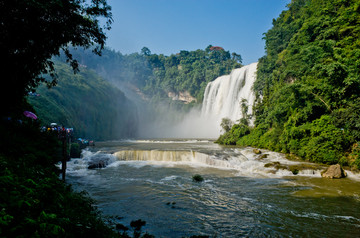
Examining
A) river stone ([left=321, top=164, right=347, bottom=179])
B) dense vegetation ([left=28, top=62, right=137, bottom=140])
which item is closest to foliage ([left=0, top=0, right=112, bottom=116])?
river stone ([left=321, top=164, right=347, bottom=179])

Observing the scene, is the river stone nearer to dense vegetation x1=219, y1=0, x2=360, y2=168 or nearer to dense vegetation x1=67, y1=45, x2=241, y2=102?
dense vegetation x1=219, y1=0, x2=360, y2=168

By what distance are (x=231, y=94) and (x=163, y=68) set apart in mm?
54192

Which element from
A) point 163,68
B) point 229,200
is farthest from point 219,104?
point 163,68

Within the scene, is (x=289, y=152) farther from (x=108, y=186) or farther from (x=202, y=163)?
(x=108, y=186)

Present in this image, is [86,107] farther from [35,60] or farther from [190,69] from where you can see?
[190,69]

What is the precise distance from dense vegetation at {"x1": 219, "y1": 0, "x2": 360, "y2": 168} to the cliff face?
4456cm

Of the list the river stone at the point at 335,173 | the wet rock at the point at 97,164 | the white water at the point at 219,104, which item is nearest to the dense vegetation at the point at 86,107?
the wet rock at the point at 97,164

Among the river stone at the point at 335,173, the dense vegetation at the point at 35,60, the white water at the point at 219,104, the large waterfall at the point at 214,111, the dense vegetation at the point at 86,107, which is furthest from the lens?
the large waterfall at the point at 214,111

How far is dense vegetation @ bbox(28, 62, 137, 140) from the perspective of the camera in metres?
30.0

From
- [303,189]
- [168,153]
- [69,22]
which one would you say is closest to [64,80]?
[168,153]

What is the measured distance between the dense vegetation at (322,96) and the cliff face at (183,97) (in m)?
44.6

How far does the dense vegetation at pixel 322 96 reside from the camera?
1417 cm

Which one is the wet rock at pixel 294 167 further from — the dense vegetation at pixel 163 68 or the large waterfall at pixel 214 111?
the dense vegetation at pixel 163 68

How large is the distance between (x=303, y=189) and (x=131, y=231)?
28.7 ft
